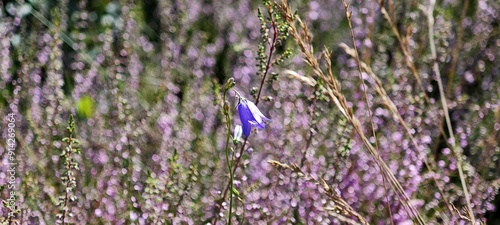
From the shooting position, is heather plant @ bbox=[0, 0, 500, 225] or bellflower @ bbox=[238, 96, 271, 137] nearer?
bellflower @ bbox=[238, 96, 271, 137]

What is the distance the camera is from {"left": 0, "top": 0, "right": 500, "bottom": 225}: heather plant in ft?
7.31

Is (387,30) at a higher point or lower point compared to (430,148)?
higher

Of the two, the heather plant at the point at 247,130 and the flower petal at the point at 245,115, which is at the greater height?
the flower petal at the point at 245,115

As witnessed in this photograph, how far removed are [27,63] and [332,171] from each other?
3.68ft

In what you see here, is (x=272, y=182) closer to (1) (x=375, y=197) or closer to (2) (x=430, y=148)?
(1) (x=375, y=197)

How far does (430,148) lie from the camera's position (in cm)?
333

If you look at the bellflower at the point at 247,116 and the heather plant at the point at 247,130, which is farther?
the heather plant at the point at 247,130

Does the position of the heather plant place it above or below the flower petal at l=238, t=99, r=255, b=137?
below

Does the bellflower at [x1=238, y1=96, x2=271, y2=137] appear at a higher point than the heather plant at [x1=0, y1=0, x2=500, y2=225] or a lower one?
higher

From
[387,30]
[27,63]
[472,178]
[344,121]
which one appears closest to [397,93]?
[472,178]

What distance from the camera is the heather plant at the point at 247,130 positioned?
2.23 m

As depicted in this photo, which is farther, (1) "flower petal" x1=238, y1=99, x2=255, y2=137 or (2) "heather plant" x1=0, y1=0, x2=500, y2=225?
(2) "heather plant" x1=0, y1=0, x2=500, y2=225

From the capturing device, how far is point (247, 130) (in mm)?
1709

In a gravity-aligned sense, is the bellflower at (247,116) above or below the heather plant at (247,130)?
above
